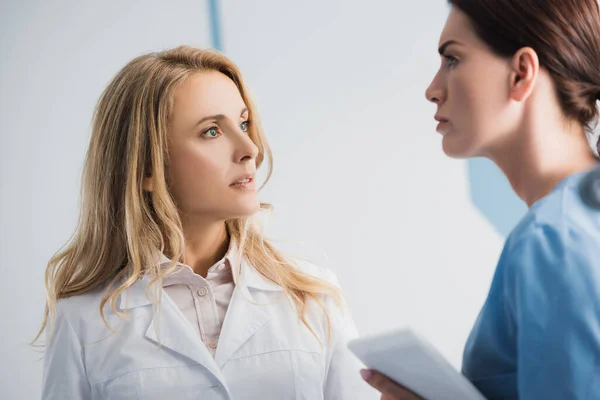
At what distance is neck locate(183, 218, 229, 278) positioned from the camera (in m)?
1.49

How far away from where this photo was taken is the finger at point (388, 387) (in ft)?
3.30

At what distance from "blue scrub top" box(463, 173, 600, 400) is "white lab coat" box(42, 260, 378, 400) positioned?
1.92 feet

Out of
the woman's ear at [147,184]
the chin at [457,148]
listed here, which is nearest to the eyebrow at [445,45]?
the chin at [457,148]

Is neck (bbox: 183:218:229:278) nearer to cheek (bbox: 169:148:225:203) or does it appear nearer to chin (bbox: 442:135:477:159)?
cheek (bbox: 169:148:225:203)

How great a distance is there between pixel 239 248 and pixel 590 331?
2.89 feet

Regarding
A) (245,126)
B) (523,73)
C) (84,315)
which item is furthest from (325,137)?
(523,73)

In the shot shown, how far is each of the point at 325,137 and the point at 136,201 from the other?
1.01 meters

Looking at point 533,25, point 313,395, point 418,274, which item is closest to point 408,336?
point 533,25

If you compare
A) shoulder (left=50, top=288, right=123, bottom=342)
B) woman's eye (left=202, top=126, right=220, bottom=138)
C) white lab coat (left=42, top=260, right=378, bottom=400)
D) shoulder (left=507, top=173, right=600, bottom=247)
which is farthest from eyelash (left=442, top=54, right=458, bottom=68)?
shoulder (left=50, top=288, right=123, bottom=342)

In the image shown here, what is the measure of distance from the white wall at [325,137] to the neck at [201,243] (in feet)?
2.41

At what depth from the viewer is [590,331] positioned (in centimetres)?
81

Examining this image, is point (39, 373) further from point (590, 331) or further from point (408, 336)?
point (590, 331)

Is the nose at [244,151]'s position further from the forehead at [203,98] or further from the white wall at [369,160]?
the white wall at [369,160]

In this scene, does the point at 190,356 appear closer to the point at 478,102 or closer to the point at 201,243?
the point at 201,243
